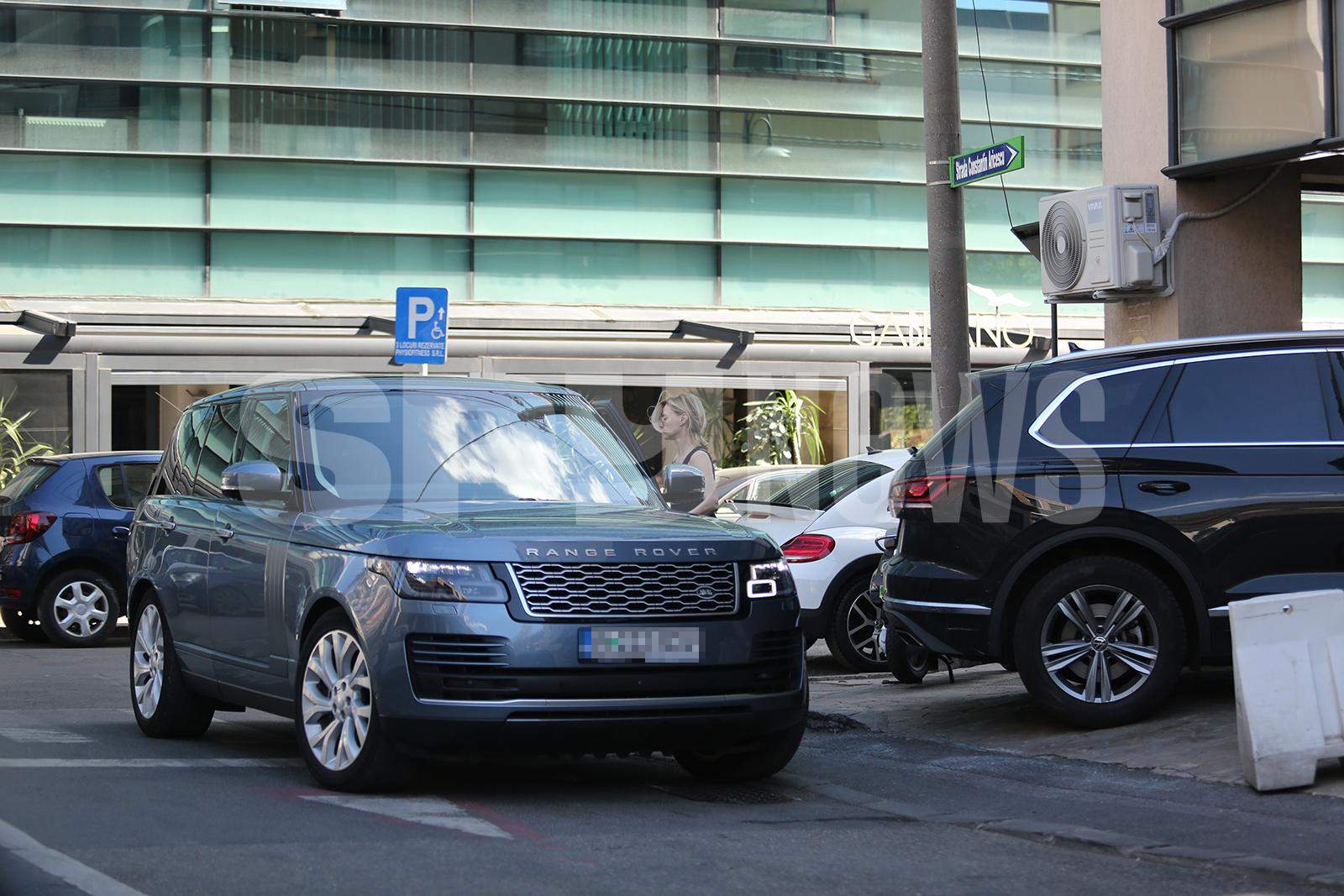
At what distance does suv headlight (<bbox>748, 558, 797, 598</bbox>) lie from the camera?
707 cm

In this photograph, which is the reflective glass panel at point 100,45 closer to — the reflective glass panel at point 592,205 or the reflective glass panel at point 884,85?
the reflective glass panel at point 592,205

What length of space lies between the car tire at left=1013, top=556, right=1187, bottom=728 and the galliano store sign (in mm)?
15949

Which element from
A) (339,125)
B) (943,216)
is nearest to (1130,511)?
(943,216)

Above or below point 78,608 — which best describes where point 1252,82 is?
above

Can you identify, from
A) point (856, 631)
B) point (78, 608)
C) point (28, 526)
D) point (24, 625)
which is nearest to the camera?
point (856, 631)

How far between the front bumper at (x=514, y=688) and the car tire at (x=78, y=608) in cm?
887

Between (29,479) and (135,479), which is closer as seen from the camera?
(29,479)

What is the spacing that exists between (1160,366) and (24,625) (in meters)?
10.5

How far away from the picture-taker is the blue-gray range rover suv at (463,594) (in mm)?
6609

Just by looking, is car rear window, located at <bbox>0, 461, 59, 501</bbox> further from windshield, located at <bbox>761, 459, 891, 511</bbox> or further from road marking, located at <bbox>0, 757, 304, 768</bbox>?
road marking, located at <bbox>0, 757, 304, 768</bbox>

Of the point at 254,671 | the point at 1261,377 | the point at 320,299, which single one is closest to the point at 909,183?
the point at 320,299

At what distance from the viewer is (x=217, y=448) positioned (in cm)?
880

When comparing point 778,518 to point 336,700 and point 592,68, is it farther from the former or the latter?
point 592,68

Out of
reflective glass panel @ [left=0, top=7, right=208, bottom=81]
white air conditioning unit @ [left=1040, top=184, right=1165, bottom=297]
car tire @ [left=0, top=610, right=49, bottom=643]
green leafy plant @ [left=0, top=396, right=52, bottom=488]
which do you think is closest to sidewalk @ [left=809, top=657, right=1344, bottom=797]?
white air conditioning unit @ [left=1040, top=184, right=1165, bottom=297]
